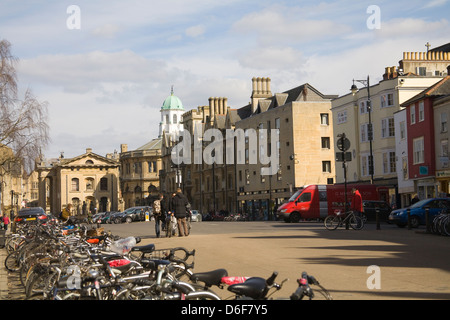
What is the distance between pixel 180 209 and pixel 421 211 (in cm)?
1310

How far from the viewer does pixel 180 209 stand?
27688 millimetres

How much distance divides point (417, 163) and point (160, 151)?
308ft

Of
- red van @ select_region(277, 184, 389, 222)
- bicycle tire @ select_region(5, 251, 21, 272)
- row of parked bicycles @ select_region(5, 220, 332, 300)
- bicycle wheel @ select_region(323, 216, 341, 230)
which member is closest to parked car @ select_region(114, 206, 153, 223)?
red van @ select_region(277, 184, 389, 222)

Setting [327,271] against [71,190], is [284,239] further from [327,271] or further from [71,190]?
[71,190]

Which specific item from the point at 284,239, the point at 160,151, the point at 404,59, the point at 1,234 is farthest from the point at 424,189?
the point at 160,151

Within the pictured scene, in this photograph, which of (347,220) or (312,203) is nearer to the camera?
(347,220)

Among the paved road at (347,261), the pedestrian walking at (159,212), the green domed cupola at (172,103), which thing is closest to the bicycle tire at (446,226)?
the paved road at (347,261)

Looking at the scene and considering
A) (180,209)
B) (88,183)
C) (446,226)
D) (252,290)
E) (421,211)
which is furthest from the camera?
(88,183)

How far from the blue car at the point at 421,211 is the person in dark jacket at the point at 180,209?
12335mm

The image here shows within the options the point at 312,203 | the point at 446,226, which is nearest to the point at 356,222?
the point at 446,226

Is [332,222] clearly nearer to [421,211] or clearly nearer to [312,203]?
[421,211]

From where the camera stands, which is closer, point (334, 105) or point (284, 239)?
point (284, 239)

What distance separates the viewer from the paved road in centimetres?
1186
